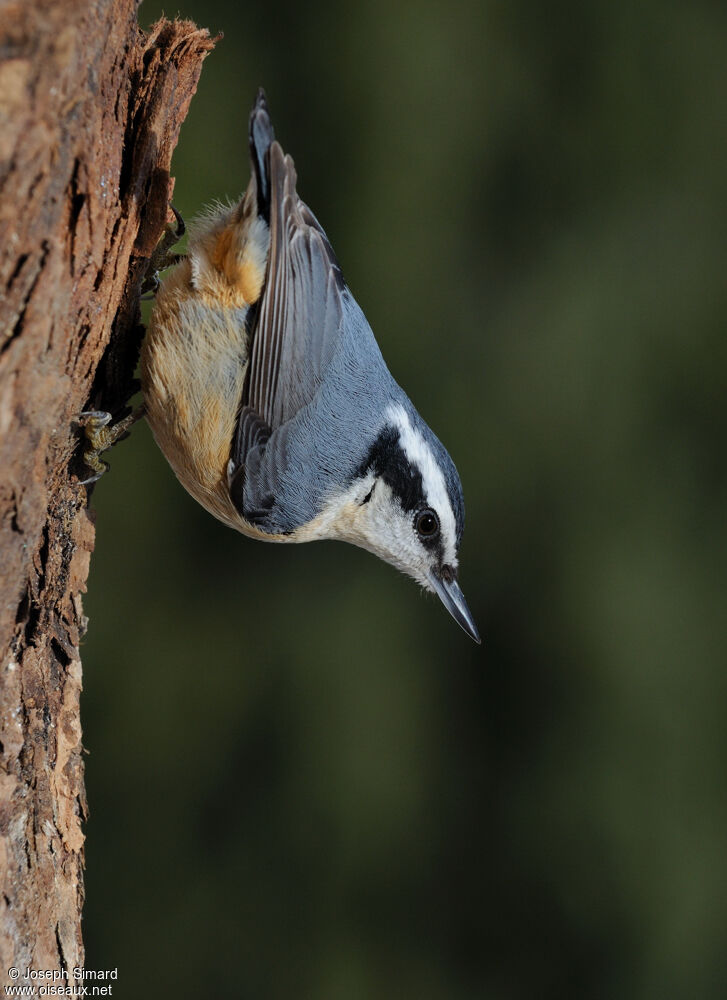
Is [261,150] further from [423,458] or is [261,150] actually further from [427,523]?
[427,523]

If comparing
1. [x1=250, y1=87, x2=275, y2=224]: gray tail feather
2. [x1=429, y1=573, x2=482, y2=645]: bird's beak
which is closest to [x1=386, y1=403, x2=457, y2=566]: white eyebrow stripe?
[x1=429, y1=573, x2=482, y2=645]: bird's beak

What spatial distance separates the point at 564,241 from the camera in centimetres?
326

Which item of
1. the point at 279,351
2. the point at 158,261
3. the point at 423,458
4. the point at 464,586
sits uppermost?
the point at 158,261

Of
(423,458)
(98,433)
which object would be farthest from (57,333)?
(423,458)

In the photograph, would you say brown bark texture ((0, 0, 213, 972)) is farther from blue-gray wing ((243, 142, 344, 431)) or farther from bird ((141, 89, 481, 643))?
blue-gray wing ((243, 142, 344, 431))

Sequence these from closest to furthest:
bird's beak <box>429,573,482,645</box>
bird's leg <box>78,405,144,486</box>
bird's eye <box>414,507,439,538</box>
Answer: bird's leg <box>78,405,144,486</box>, bird's eye <box>414,507,439,538</box>, bird's beak <box>429,573,482,645</box>

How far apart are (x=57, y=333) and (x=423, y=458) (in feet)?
3.17

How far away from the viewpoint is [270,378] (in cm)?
188

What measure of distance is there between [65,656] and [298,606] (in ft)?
5.14

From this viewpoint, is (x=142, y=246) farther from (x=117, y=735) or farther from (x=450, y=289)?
(x=117, y=735)

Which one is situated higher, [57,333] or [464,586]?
[57,333]

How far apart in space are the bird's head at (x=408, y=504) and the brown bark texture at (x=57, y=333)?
51 centimetres

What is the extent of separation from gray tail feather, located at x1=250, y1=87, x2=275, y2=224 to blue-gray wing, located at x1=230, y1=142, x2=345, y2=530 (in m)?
0.01

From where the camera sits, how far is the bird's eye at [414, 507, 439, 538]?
2139 millimetres
